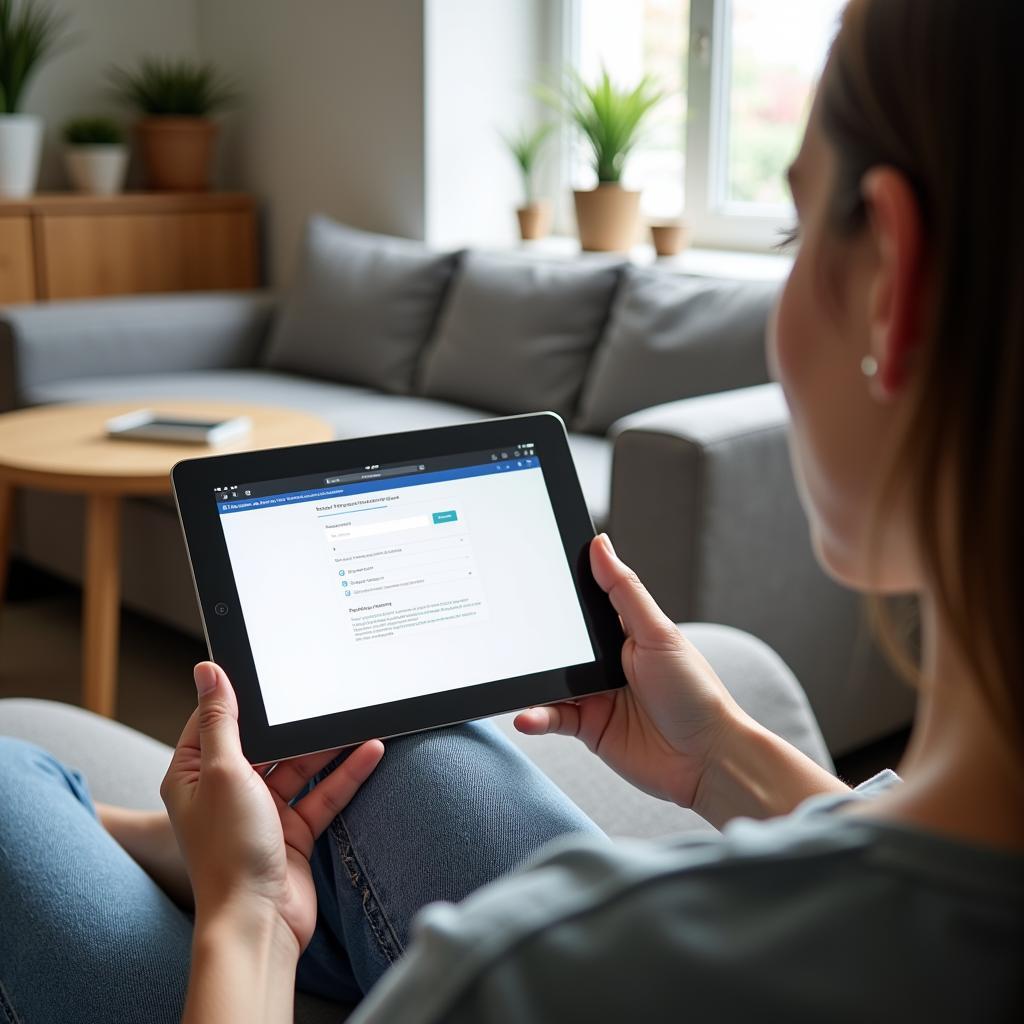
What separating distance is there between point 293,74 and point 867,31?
3599 mm

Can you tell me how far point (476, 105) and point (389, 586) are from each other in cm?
272

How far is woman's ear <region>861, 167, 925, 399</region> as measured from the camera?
44 cm

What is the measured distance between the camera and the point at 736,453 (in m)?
1.91

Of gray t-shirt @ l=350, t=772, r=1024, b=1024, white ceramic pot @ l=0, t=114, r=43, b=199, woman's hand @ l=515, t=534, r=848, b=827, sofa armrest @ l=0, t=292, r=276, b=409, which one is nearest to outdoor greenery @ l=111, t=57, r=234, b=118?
white ceramic pot @ l=0, t=114, r=43, b=199

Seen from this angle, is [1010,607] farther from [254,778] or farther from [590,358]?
[590,358]

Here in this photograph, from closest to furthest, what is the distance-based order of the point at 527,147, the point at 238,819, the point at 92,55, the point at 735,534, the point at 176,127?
the point at 238,819 < the point at 735,534 < the point at 527,147 < the point at 176,127 < the point at 92,55

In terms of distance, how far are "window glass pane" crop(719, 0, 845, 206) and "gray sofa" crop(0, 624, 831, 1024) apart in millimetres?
1931

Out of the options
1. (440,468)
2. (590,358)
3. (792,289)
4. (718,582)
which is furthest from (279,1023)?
(590,358)

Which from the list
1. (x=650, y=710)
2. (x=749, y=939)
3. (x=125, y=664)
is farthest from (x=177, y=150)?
(x=749, y=939)

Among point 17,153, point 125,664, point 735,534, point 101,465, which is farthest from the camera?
point 17,153

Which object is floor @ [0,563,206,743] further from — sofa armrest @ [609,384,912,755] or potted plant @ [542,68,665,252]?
potted plant @ [542,68,665,252]

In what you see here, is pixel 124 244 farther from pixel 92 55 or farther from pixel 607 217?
pixel 607 217

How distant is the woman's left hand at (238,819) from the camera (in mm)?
818

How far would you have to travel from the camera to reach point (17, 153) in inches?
140
